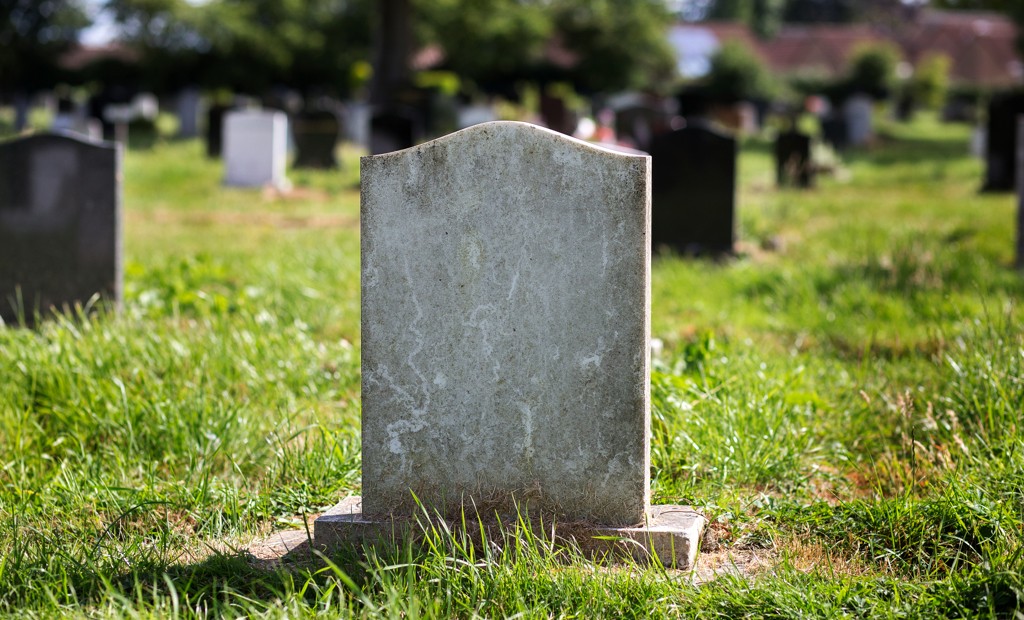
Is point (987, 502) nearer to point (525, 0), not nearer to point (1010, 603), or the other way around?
point (1010, 603)

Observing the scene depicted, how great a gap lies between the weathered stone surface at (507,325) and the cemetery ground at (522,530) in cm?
22

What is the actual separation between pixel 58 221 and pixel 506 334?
385 centimetres

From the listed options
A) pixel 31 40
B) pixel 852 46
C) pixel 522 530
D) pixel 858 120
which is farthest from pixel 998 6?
pixel 852 46

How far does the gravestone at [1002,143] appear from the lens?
1433 cm

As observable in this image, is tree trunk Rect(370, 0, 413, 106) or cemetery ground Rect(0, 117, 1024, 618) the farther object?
tree trunk Rect(370, 0, 413, 106)

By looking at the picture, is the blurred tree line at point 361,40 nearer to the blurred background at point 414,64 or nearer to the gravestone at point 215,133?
the blurred background at point 414,64

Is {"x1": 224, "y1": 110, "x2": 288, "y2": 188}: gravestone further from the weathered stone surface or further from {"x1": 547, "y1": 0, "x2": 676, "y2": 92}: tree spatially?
{"x1": 547, "y1": 0, "x2": 676, "y2": 92}: tree

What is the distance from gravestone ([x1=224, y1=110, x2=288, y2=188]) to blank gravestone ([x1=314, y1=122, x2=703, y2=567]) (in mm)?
12011

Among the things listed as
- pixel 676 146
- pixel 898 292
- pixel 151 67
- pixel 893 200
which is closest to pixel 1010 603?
pixel 898 292

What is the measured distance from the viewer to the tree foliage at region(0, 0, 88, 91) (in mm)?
40656

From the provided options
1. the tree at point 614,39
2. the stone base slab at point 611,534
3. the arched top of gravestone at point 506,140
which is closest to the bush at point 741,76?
the tree at point 614,39

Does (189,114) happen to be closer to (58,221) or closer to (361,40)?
(361,40)

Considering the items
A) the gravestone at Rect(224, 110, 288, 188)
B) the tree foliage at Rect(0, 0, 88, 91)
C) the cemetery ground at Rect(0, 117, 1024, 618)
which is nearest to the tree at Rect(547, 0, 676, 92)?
the tree foliage at Rect(0, 0, 88, 91)

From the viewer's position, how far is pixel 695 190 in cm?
924
